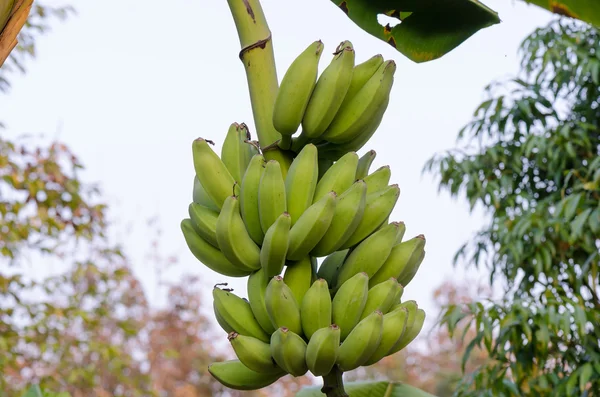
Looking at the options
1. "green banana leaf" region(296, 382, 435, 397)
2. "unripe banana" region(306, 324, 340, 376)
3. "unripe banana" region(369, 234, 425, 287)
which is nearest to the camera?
"unripe banana" region(306, 324, 340, 376)

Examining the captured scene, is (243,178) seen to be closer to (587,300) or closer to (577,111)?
(587,300)

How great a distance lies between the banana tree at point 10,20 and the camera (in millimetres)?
617

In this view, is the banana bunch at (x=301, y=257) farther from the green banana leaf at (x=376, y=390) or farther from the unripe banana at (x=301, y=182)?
the green banana leaf at (x=376, y=390)

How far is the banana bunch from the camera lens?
0.63 m

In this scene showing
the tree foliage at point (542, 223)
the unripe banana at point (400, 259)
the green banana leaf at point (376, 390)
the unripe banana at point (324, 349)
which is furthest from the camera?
the tree foliage at point (542, 223)

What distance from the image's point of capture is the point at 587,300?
2643 millimetres

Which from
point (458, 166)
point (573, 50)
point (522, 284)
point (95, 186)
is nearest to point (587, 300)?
point (522, 284)

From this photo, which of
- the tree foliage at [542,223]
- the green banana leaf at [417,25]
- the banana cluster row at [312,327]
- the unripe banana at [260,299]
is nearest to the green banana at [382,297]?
the banana cluster row at [312,327]

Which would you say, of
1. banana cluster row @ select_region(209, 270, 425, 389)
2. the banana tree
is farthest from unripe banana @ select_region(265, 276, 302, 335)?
the banana tree

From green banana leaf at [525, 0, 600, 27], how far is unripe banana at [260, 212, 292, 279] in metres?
0.53

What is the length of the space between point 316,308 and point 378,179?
202 millimetres

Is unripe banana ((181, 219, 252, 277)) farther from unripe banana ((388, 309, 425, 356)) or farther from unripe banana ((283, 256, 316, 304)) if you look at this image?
unripe banana ((388, 309, 425, 356))

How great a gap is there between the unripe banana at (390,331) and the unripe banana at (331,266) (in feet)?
0.29

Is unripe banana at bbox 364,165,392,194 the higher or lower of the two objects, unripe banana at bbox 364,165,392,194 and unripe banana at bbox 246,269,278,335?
the higher
